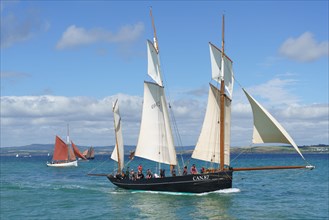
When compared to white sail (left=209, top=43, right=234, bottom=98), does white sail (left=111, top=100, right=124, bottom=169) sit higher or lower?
lower

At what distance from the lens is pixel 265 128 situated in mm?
46594

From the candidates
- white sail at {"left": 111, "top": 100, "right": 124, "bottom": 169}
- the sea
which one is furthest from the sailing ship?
white sail at {"left": 111, "top": 100, "right": 124, "bottom": 169}

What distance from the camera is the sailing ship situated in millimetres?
54250

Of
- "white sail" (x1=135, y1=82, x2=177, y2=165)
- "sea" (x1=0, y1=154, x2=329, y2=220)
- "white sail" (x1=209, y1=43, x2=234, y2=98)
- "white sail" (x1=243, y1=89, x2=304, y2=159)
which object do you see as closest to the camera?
"sea" (x1=0, y1=154, x2=329, y2=220)

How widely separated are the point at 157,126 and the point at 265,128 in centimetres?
1573

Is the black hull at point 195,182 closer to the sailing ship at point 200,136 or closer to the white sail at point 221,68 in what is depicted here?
the sailing ship at point 200,136

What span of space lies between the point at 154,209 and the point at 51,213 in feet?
32.0

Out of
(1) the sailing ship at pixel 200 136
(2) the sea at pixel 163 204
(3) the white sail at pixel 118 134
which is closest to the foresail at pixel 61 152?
(2) the sea at pixel 163 204

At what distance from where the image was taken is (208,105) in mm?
55500

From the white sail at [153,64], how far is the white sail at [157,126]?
3.63ft

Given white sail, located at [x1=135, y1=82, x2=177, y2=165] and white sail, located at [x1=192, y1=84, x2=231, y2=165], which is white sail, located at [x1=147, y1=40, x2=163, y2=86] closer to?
white sail, located at [x1=135, y1=82, x2=177, y2=165]

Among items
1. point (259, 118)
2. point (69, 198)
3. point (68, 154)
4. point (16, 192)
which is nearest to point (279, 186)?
point (259, 118)

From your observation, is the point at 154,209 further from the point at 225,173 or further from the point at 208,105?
the point at 208,105

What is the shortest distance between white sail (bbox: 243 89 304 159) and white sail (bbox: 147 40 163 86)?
46.0 ft
